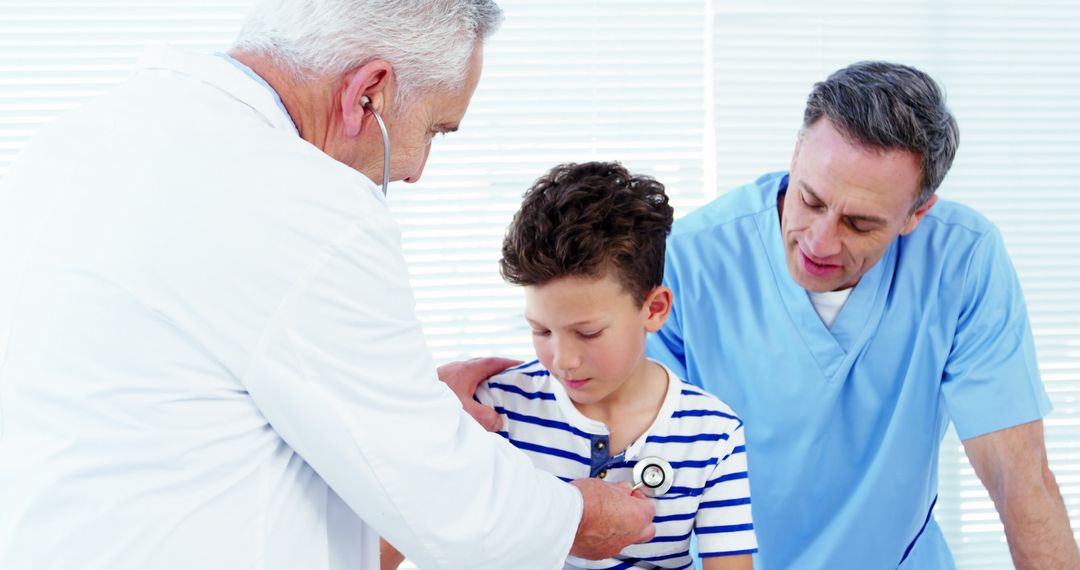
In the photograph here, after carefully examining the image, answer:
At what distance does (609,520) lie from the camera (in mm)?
1149

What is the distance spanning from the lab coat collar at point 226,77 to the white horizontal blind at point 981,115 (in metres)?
1.71

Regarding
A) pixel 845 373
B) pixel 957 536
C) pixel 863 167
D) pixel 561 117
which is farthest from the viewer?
pixel 957 536

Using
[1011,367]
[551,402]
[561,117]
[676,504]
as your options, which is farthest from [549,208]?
[561,117]

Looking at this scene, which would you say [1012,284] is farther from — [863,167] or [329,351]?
[329,351]

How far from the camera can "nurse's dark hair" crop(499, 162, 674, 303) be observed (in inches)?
50.2

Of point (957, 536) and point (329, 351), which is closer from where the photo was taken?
point (329, 351)

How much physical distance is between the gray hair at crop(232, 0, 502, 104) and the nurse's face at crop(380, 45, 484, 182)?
0.06ft

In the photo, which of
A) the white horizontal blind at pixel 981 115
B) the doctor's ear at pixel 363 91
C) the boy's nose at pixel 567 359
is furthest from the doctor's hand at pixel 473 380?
the white horizontal blind at pixel 981 115

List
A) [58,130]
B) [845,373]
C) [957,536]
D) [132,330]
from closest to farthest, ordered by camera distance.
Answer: [132,330]
[58,130]
[845,373]
[957,536]

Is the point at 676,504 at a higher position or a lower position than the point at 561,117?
lower

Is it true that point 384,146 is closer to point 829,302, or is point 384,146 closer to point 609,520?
point 609,520

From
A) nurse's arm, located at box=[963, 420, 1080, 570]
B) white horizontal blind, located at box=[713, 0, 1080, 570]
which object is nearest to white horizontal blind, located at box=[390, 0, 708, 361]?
white horizontal blind, located at box=[713, 0, 1080, 570]

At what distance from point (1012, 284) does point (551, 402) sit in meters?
0.72

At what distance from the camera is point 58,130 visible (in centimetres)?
96
